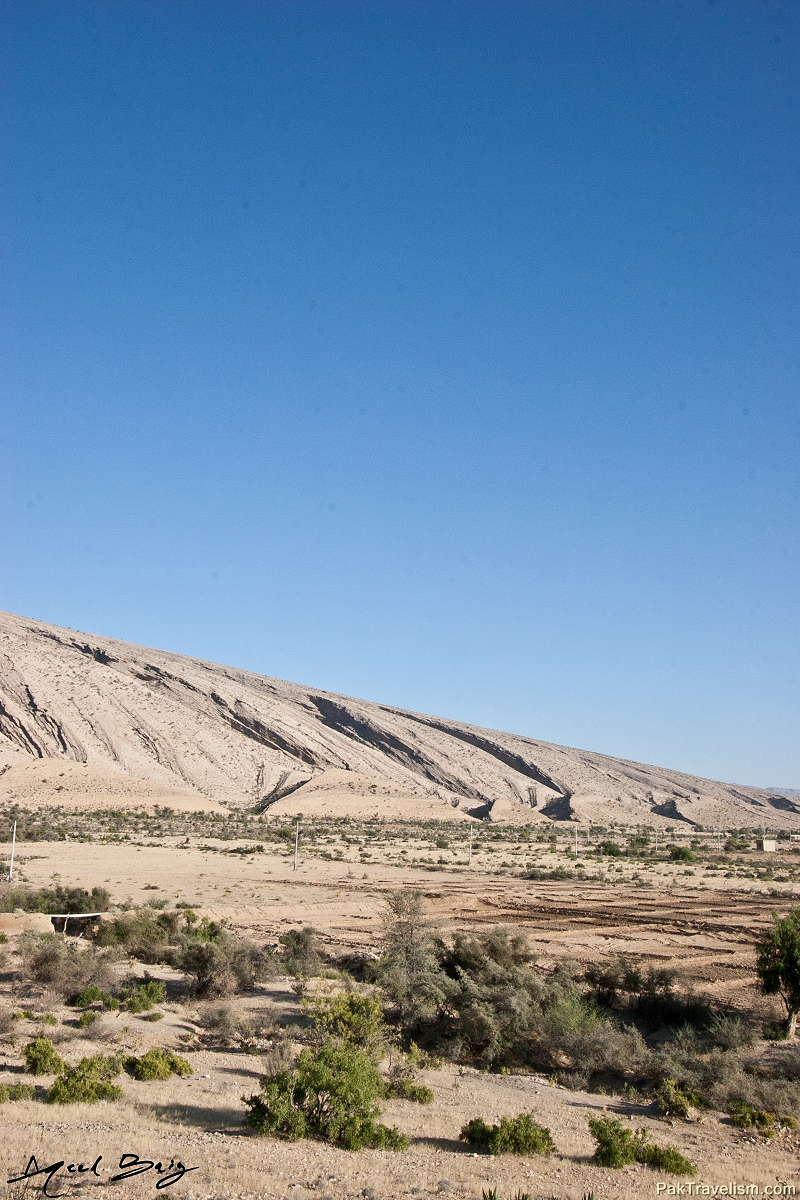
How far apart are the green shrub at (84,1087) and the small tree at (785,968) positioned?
507 inches

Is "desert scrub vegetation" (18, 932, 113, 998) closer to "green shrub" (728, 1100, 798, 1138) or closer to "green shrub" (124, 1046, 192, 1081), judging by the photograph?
"green shrub" (124, 1046, 192, 1081)

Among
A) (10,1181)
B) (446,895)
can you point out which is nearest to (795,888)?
(446,895)

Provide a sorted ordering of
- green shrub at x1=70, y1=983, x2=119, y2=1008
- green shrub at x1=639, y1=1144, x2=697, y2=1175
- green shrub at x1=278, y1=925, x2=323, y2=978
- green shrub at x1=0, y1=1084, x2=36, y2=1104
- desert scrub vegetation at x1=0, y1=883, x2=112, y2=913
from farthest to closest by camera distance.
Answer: desert scrub vegetation at x1=0, y1=883, x2=112, y2=913 → green shrub at x1=278, y1=925, x2=323, y2=978 → green shrub at x1=70, y1=983, x2=119, y2=1008 → green shrub at x1=0, y1=1084, x2=36, y2=1104 → green shrub at x1=639, y1=1144, x2=697, y2=1175

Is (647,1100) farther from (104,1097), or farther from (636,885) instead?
(636,885)

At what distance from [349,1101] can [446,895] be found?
2529 centimetres

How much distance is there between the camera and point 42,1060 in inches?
504

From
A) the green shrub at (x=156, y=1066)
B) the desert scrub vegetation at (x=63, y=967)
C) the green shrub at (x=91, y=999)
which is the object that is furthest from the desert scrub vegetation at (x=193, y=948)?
the green shrub at (x=156, y=1066)

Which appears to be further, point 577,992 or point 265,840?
point 265,840

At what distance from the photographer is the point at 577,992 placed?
18359 millimetres

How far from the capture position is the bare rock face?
276 ft

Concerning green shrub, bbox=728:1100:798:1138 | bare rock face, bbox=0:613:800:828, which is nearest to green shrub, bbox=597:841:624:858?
bare rock face, bbox=0:613:800:828

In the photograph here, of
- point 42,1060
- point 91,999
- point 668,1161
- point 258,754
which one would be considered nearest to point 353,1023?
point 42,1060

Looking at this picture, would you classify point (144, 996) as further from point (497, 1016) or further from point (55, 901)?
point (55, 901)
